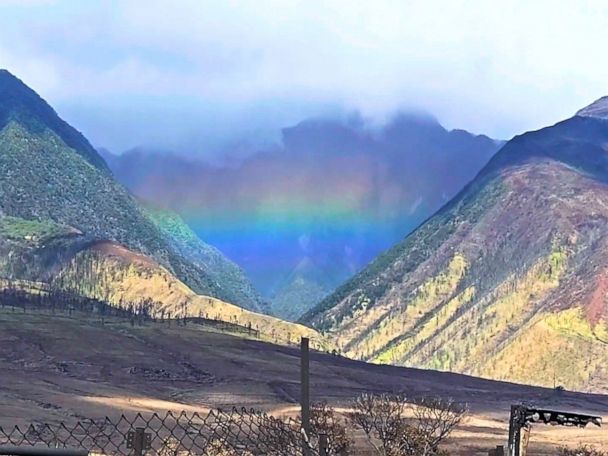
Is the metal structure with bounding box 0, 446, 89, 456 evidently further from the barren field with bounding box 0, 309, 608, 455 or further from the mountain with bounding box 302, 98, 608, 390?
the mountain with bounding box 302, 98, 608, 390

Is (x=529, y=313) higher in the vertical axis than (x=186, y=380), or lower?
higher

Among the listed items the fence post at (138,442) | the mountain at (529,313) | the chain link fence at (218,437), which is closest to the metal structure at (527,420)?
the chain link fence at (218,437)

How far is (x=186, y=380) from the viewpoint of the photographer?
319 ft

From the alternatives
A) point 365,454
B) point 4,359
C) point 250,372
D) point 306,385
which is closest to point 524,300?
point 250,372

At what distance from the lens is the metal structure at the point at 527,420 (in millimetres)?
7746

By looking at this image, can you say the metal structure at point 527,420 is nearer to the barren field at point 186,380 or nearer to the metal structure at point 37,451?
the metal structure at point 37,451

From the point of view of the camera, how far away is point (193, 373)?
100 meters

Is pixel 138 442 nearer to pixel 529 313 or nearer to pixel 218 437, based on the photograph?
pixel 218 437

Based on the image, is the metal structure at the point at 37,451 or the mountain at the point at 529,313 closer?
the metal structure at the point at 37,451

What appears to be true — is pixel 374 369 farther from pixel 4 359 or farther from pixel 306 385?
pixel 306 385

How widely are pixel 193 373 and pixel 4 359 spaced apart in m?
19.3

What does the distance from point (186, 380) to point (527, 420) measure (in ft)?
300

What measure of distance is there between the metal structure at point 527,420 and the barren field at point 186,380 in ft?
162

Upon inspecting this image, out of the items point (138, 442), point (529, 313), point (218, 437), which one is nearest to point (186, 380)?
point (218, 437)
